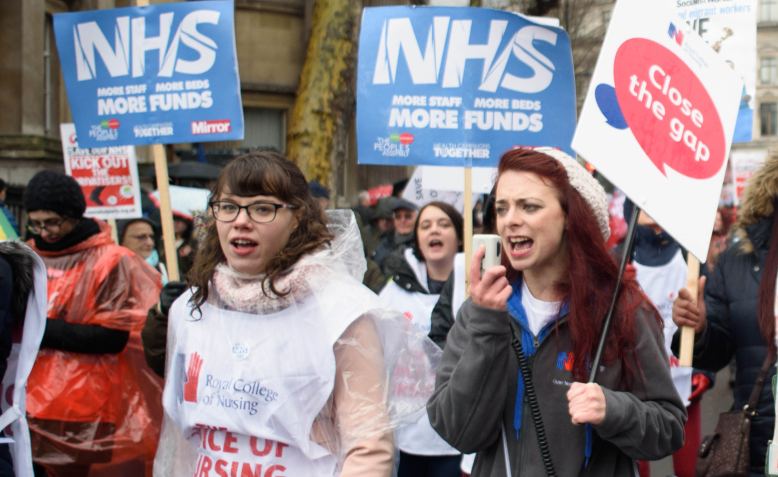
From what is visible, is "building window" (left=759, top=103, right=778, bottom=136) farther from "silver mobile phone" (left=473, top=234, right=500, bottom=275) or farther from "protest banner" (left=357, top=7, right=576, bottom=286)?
"silver mobile phone" (left=473, top=234, right=500, bottom=275)

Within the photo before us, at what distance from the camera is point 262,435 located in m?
3.00

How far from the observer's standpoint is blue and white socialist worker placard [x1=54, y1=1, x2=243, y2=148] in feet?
17.7

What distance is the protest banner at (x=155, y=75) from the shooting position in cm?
539

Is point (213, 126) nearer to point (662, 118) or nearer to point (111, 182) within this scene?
point (662, 118)

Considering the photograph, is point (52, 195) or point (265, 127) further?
point (265, 127)

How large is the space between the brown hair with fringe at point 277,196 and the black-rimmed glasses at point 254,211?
0.03m

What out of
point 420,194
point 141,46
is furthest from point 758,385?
point 420,194

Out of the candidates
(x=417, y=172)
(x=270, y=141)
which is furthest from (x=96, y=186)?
(x=270, y=141)

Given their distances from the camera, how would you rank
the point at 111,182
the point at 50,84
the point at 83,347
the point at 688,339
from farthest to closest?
the point at 50,84, the point at 111,182, the point at 83,347, the point at 688,339

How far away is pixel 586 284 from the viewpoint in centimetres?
281

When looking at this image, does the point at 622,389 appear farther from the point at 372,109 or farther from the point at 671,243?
the point at 671,243

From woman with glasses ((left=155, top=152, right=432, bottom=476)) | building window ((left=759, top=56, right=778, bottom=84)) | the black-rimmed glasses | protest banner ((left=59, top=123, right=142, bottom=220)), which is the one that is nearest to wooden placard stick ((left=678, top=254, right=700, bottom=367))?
woman with glasses ((left=155, top=152, right=432, bottom=476))

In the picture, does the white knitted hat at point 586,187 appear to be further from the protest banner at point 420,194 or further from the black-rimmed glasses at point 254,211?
the protest banner at point 420,194

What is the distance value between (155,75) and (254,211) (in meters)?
2.53
